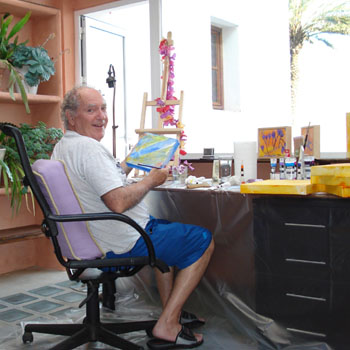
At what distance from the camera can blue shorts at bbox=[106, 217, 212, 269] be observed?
6.61 ft

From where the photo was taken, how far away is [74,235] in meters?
1.88

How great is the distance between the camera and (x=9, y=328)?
2434 mm

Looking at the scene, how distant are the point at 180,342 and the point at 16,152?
1.75 meters

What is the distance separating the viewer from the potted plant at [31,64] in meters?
3.30

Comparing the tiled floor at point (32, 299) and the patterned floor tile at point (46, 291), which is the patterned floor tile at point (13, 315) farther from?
the patterned floor tile at point (46, 291)

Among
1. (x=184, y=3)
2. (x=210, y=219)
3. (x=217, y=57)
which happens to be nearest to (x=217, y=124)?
(x=217, y=57)

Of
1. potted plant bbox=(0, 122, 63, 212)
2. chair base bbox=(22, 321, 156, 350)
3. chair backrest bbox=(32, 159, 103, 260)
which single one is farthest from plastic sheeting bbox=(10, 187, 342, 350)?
potted plant bbox=(0, 122, 63, 212)

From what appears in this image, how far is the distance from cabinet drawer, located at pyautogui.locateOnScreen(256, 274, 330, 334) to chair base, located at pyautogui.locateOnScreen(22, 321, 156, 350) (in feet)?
1.77

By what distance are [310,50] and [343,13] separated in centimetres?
32

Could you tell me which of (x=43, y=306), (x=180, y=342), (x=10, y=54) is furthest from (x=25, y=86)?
(x=180, y=342)

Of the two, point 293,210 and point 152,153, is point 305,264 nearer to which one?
point 293,210

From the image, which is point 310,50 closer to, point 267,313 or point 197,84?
point 197,84

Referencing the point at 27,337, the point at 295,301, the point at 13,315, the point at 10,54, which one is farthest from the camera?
the point at 10,54

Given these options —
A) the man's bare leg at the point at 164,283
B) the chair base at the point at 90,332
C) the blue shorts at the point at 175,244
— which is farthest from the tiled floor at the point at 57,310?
the blue shorts at the point at 175,244
